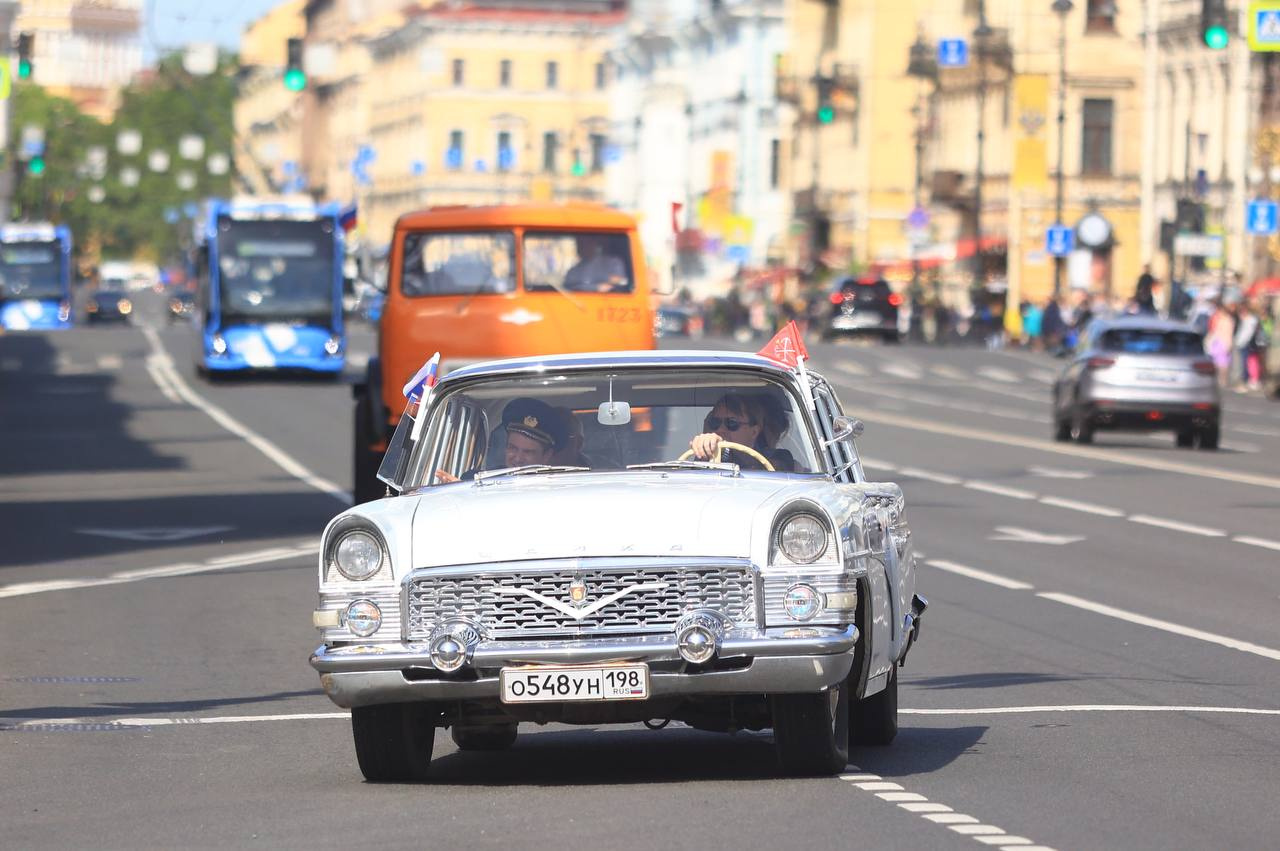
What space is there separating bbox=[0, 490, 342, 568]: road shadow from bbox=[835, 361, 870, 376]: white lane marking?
118 ft

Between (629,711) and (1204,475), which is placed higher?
(629,711)

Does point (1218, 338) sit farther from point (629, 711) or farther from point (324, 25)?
point (324, 25)

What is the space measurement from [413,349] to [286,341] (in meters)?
30.8

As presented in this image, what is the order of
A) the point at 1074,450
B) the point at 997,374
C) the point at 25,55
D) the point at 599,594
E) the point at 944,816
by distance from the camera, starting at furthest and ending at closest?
1. the point at 997,374
2. the point at 25,55
3. the point at 1074,450
4. the point at 599,594
5. the point at 944,816

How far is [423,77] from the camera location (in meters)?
163

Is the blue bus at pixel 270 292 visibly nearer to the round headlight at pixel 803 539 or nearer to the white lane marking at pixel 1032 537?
the white lane marking at pixel 1032 537

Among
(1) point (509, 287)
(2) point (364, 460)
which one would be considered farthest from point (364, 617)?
(1) point (509, 287)

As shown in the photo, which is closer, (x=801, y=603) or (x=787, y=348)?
(x=801, y=603)

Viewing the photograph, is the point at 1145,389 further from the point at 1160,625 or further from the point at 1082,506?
the point at 1160,625

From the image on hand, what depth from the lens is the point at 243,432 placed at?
40.7 meters

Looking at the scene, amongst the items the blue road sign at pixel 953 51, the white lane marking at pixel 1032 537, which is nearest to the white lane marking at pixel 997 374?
the blue road sign at pixel 953 51

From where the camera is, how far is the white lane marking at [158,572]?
1903cm

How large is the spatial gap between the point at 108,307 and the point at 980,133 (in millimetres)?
36788

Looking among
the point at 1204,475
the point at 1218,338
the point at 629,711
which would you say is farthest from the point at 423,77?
the point at 629,711
